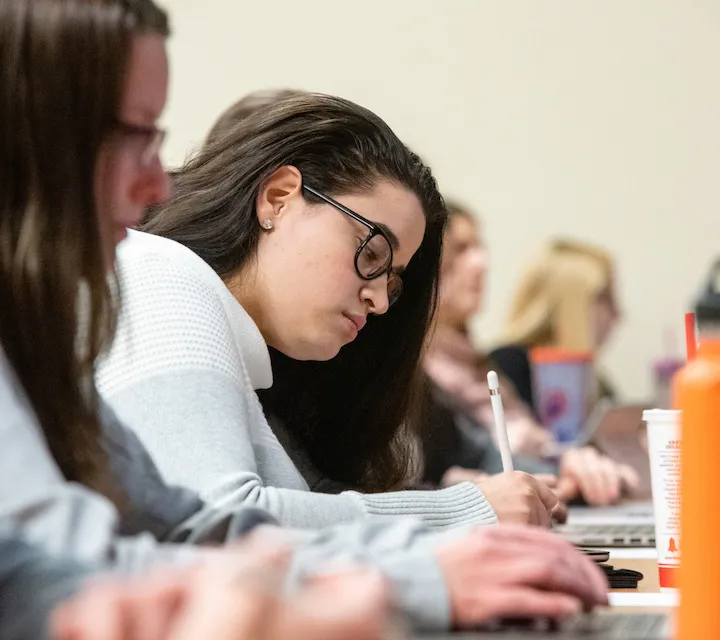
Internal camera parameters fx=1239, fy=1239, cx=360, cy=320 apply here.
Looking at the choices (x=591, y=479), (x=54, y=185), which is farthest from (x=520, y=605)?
(x=591, y=479)

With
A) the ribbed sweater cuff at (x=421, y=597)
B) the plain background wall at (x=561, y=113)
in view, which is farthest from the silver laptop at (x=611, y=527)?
the plain background wall at (x=561, y=113)

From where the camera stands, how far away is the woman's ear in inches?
64.2

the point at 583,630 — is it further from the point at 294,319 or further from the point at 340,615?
the point at 294,319

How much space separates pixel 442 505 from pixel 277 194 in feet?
1.59

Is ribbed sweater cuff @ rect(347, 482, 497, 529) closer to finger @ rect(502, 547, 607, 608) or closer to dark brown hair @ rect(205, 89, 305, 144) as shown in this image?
finger @ rect(502, 547, 607, 608)

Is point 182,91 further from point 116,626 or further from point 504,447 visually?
point 116,626

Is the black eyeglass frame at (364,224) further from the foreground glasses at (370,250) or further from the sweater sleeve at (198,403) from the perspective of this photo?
the sweater sleeve at (198,403)

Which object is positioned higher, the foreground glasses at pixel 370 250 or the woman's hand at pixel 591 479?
the foreground glasses at pixel 370 250

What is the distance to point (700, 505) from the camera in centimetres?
76

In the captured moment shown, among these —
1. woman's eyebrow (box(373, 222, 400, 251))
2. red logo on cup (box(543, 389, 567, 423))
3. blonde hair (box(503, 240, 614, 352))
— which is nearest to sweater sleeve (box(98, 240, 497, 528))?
woman's eyebrow (box(373, 222, 400, 251))

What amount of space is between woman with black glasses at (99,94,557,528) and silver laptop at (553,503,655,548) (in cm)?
21

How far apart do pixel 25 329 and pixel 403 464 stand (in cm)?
116

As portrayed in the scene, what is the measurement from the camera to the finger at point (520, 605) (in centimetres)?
83

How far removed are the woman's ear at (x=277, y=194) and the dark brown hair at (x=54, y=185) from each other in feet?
2.36
